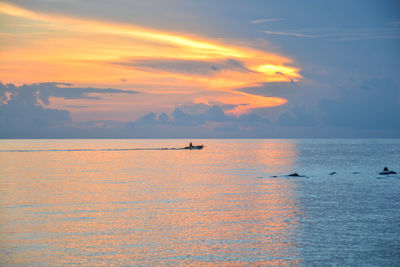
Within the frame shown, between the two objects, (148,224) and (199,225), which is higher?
(199,225)

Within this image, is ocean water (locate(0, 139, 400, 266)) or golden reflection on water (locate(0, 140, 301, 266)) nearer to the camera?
ocean water (locate(0, 139, 400, 266))

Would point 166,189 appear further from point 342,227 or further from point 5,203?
point 342,227

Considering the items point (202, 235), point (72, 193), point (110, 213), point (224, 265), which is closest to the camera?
point (224, 265)

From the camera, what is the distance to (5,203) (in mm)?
54469

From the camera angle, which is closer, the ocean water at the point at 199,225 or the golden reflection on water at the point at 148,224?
the ocean water at the point at 199,225

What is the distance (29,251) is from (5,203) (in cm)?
2530

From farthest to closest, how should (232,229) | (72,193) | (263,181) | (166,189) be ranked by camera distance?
1. (263,181)
2. (166,189)
3. (72,193)
4. (232,229)

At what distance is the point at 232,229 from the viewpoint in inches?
1570

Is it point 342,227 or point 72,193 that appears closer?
point 342,227

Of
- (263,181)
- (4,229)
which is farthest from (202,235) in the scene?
(263,181)

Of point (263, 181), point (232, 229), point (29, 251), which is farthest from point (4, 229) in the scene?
point (263, 181)

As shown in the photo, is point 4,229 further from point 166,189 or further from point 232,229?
point 166,189

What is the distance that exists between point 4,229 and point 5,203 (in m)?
16.6

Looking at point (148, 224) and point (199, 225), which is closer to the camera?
point (199, 225)
